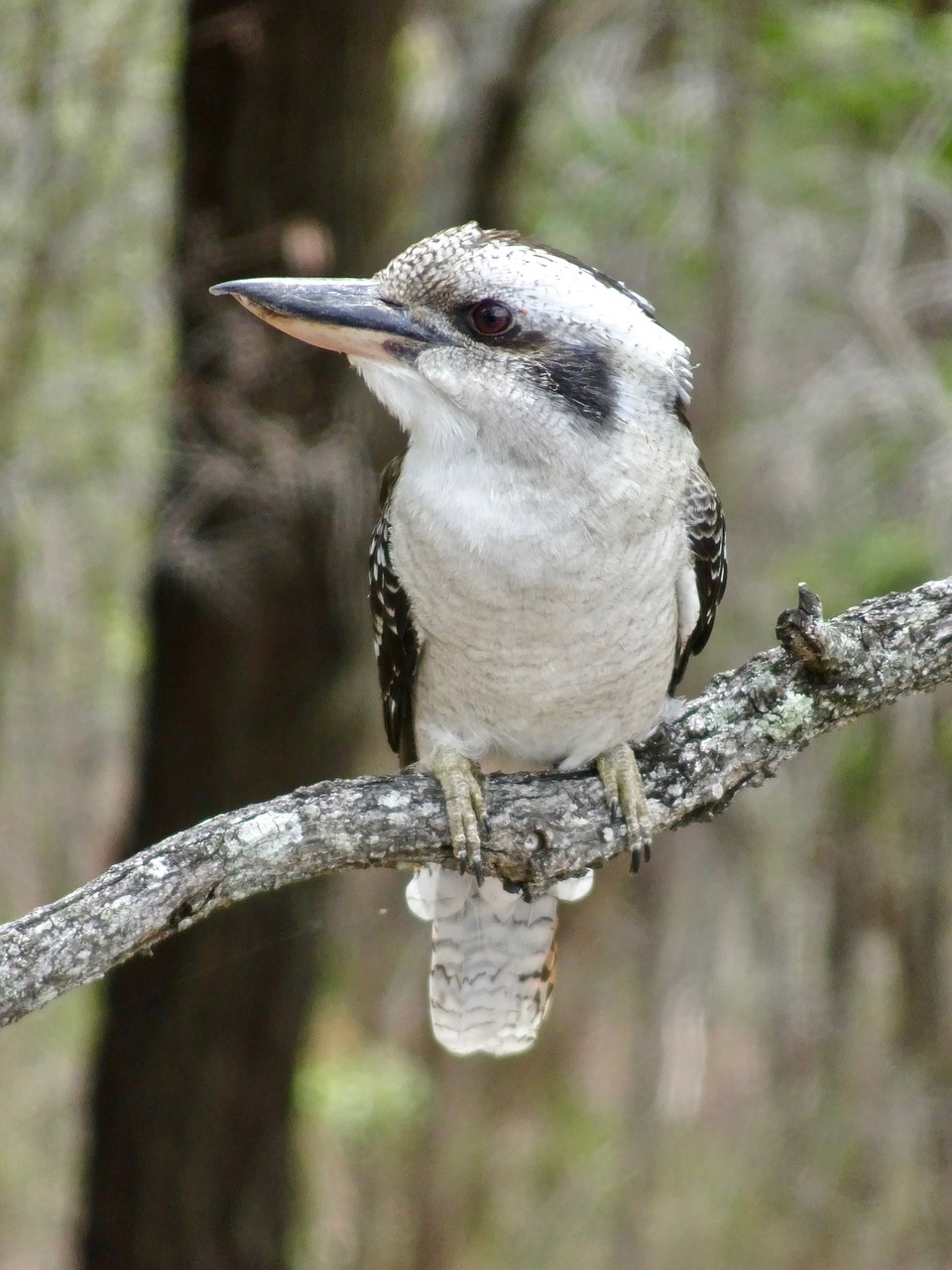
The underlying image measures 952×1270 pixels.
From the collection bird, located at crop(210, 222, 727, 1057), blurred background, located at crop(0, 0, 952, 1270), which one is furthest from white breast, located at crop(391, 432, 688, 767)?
blurred background, located at crop(0, 0, 952, 1270)

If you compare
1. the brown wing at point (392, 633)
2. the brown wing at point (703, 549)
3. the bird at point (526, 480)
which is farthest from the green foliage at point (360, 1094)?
the bird at point (526, 480)

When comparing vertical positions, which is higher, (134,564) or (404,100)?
(404,100)

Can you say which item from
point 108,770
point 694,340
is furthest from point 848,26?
point 108,770

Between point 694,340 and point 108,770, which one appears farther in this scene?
point 108,770

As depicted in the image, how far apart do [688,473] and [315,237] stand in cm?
286

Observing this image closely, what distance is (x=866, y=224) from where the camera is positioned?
6.02 m

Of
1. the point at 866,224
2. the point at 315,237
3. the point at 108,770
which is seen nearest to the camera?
the point at 315,237

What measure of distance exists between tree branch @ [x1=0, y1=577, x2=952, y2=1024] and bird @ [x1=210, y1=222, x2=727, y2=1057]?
0.07 meters

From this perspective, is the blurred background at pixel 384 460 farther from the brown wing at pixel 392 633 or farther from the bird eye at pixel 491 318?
the bird eye at pixel 491 318

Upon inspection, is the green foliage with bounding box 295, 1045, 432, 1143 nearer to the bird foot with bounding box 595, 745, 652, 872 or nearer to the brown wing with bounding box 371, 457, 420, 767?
the brown wing with bounding box 371, 457, 420, 767

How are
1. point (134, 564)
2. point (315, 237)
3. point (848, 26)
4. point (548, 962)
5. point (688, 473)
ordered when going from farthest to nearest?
1. point (134, 564)
2. point (315, 237)
3. point (848, 26)
4. point (548, 962)
5. point (688, 473)

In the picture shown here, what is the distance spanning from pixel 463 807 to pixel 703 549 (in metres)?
0.87

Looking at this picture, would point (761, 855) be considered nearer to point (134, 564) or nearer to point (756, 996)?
point (756, 996)

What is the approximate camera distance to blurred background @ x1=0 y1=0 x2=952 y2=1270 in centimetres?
558
